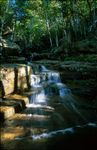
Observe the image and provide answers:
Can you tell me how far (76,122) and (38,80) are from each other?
6.45 meters

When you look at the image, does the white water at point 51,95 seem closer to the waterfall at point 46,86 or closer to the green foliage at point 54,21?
the waterfall at point 46,86

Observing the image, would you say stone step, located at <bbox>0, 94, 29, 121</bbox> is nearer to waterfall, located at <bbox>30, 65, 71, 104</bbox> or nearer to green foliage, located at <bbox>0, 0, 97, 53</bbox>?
waterfall, located at <bbox>30, 65, 71, 104</bbox>

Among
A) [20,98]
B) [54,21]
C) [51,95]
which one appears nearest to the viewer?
[20,98]

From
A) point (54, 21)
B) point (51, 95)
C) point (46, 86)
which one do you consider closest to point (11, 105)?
point (51, 95)

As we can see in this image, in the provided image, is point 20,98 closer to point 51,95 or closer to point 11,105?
point 11,105

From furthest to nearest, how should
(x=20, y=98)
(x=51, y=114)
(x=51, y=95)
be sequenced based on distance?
(x=51, y=95), (x=20, y=98), (x=51, y=114)

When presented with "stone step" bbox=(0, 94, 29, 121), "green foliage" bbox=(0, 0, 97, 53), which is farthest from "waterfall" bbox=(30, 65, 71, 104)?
"green foliage" bbox=(0, 0, 97, 53)

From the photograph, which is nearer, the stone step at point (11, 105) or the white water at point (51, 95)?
the white water at point (51, 95)

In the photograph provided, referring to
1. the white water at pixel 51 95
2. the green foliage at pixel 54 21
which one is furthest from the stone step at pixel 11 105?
the green foliage at pixel 54 21

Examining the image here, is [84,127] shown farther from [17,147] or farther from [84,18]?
[84,18]

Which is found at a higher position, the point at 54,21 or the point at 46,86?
the point at 54,21

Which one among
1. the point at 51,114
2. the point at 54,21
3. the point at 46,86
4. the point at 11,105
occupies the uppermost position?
the point at 54,21

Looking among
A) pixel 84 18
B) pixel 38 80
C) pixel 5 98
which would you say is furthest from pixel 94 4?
pixel 5 98

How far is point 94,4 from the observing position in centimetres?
3300
